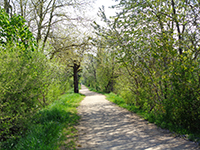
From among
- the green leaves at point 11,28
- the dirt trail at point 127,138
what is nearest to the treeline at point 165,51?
the dirt trail at point 127,138

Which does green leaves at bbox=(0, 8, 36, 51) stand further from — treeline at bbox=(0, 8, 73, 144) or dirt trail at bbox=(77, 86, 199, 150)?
dirt trail at bbox=(77, 86, 199, 150)

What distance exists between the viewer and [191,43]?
5262 millimetres

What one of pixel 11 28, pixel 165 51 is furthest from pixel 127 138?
pixel 11 28

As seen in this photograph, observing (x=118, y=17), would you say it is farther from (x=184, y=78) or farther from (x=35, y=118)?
(x=35, y=118)

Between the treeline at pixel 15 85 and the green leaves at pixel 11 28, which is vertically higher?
the green leaves at pixel 11 28

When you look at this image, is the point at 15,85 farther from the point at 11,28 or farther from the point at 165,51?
the point at 165,51

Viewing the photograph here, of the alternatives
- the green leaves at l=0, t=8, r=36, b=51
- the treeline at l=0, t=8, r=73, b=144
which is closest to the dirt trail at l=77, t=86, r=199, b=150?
the treeline at l=0, t=8, r=73, b=144

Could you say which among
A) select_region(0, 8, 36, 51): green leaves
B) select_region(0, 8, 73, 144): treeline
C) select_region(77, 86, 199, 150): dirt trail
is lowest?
select_region(77, 86, 199, 150): dirt trail

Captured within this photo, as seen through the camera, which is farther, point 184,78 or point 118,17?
point 118,17

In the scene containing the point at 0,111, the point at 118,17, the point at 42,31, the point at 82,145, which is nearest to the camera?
the point at 0,111

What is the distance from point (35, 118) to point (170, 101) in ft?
16.5

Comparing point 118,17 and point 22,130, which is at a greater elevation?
point 118,17

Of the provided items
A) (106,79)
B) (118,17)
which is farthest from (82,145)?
(106,79)

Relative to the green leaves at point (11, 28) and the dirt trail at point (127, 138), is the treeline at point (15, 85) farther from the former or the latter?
the dirt trail at point (127, 138)
